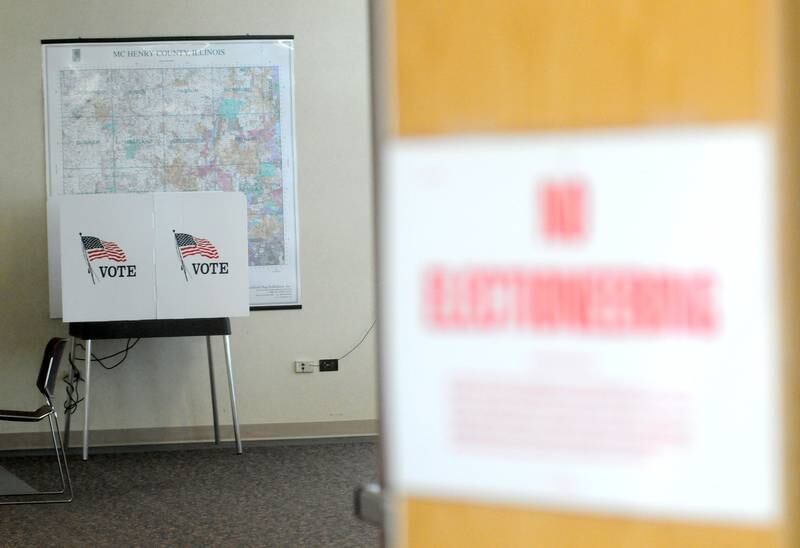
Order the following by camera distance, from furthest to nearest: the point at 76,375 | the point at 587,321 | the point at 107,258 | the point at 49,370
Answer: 1. the point at 76,375
2. the point at 107,258
3. the point at 49,370
4. the point at 587,321

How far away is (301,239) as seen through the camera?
5680 mm

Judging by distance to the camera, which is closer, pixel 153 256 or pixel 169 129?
pixel 153 256

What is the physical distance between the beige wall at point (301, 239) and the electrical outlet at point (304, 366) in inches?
1.5

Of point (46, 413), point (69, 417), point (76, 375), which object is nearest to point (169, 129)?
point (76, 375)

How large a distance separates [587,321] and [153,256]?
4.54 m

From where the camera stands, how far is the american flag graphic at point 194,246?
5.03 metres

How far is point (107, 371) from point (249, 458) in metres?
1.06

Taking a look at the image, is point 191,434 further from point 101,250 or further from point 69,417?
point 101,250

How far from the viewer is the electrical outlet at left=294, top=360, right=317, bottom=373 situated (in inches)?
222

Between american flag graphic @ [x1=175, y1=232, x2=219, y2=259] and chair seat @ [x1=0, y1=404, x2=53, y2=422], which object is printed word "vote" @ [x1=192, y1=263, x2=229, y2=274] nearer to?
american flag graphic @ [x1=175, y1=232, x2=219, y2=259]

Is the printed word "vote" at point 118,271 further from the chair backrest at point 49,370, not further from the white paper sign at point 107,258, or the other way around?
the chair backrest at point 49,370

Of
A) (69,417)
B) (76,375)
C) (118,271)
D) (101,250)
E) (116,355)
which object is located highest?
(101,250)

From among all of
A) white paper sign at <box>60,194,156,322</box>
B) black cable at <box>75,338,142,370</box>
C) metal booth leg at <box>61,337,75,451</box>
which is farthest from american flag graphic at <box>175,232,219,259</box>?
metal booth leg at <box>61,337,75,451</box>

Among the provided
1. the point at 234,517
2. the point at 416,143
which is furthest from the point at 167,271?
the point at 416,143
